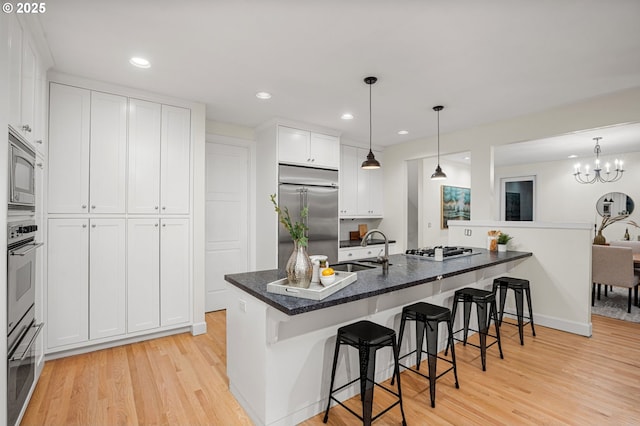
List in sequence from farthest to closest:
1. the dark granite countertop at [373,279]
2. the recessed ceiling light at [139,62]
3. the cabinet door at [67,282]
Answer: the cabinet door at [67,282]
the recessed ceiling light at [139,62]
the dark granite countertop at [373,279]

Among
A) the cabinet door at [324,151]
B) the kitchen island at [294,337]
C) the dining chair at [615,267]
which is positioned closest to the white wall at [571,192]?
the dining chair at [615,267]

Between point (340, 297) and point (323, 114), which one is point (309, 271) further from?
point (323, 114)

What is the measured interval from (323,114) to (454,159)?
4.19 m

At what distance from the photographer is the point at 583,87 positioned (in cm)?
300

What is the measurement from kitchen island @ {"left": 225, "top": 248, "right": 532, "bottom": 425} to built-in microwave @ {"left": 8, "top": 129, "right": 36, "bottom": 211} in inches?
55.3

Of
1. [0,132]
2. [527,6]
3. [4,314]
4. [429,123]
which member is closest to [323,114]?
[429,123]

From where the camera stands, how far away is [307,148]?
4.24m

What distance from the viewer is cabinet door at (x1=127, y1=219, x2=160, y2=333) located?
3.06 metres

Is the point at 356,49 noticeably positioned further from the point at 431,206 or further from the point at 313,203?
the point at 431,206

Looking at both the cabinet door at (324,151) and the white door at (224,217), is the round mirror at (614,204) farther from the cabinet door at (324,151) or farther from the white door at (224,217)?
the white door at (224,217)

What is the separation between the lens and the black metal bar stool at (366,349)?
1776 mm

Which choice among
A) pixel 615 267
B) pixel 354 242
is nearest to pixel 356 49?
pixel 354 242

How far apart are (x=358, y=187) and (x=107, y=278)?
12.4ft

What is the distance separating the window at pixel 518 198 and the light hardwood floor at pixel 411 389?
16.7 ft
